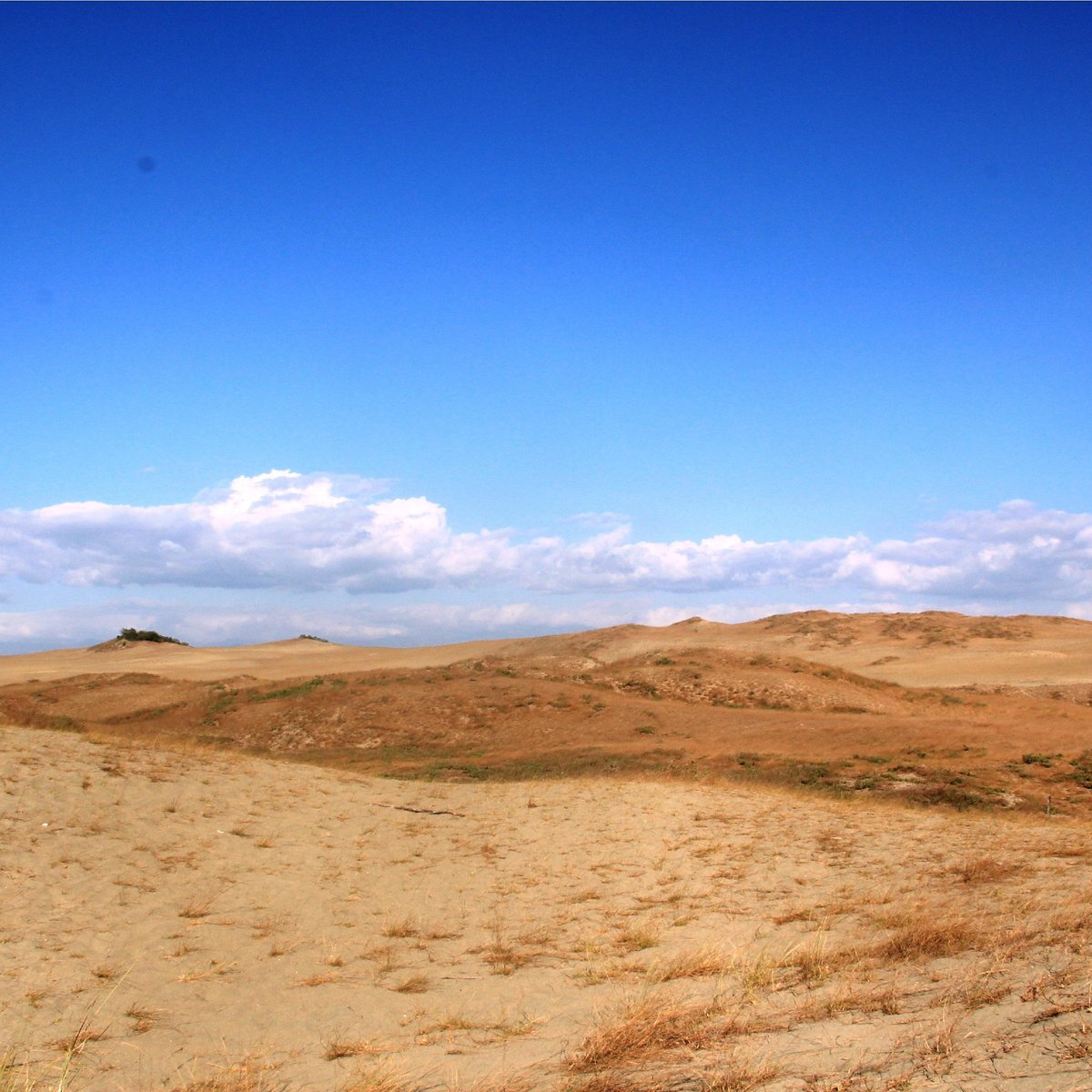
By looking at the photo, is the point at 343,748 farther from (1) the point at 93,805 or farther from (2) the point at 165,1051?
(2) the point at 165,1051

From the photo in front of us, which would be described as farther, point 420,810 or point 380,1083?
point 420,810

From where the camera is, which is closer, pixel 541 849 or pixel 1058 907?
pixel 1058 907

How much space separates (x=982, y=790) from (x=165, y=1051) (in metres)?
18.6

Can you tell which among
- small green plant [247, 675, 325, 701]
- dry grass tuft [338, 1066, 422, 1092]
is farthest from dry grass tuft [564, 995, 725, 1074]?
small green plant [247, 675, 325, 701]

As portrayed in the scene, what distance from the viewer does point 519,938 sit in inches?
407

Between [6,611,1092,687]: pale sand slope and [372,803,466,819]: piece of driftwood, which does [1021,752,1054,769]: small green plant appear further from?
[6,611,1092,687]: pale sand slope

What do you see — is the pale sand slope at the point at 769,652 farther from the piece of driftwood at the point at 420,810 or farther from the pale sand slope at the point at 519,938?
the pale sand slope at the point at 519,938

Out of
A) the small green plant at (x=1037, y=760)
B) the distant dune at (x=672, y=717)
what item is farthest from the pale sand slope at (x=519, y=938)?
the small green plant at (x=1037, y=760)

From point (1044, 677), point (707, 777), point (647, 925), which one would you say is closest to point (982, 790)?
point (707, 777)

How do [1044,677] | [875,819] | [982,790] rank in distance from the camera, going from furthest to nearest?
[1044,677] < [982,790] < [875,819]

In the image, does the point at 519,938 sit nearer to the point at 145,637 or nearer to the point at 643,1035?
the point at 643,1035

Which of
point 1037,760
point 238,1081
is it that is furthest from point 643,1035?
point 1037,760

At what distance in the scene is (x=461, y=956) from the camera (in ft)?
32.0

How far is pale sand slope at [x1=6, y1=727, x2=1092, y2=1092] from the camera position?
5.85 meters
